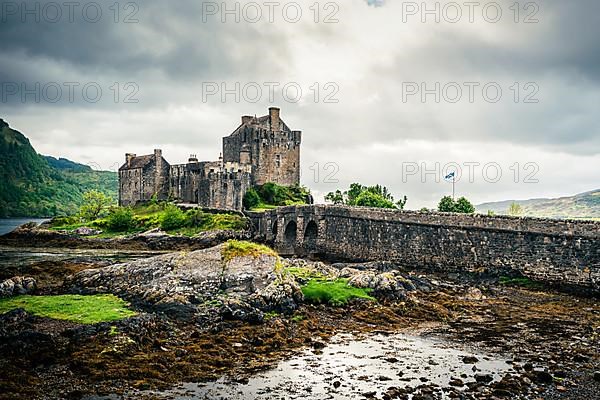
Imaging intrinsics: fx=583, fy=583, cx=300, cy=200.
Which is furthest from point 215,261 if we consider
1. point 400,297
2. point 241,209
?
point 241,209

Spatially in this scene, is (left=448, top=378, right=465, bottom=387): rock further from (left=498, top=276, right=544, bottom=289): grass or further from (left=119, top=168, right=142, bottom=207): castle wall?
(left=119, top=168, right=142, bottom=207): castle wall

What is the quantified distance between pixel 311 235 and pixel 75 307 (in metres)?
32.1

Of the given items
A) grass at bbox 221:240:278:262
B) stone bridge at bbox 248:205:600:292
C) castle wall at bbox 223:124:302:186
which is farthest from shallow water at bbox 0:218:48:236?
grass at bbox 221:240:278:262

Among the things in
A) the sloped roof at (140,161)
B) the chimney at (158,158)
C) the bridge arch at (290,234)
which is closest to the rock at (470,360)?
the bridge arch at (290,234)

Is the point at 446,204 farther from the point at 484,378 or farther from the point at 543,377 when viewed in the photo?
the point at 484,378

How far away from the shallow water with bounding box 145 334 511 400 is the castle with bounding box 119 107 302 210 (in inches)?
1739

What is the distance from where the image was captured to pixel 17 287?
81.5 ft

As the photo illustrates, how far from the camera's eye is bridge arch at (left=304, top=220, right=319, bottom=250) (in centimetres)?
5141

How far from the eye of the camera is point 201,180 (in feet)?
212

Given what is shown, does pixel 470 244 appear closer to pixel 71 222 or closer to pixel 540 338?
pixel 540 338

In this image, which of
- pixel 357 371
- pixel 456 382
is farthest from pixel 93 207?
pixel 456 382

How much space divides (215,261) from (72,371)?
10.0 meters

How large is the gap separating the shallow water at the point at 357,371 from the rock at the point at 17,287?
40.8 ft

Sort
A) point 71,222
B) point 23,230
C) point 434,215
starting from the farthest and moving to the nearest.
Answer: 1. point 71,222
2. point 23,230
3. point 434,215
